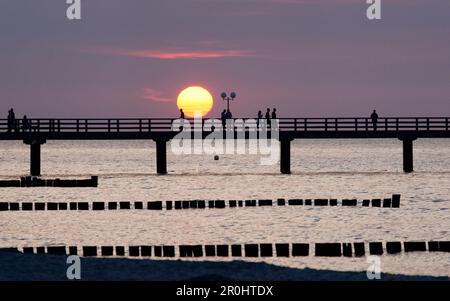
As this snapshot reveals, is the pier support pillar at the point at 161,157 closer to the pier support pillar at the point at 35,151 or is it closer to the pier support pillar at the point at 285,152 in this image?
the pier support pillar at the point at 35,151

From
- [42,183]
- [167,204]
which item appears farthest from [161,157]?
[167,204]

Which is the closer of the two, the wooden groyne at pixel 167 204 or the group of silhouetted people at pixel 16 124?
the wooden groyne at pixel 167 204

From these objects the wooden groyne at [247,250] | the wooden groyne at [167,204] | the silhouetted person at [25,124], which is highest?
the silhouetted person at [25,124]

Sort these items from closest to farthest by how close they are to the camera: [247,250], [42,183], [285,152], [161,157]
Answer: [247,250] < [42,183] < [285,152] < [161,157]

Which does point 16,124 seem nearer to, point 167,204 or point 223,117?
point 223,117

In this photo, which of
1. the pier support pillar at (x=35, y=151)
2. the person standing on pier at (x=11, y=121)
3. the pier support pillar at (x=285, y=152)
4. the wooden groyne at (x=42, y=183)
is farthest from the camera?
the pier support pillar at (x=285, y=152)

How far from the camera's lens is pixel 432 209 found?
5425 centimetres

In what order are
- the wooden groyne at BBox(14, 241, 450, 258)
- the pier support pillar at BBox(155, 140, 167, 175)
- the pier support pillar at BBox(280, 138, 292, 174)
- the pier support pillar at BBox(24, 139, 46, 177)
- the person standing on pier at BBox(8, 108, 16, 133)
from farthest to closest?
the pier support pillar at BBox(155, 140, 167, 175) < the pier support pillar at BBox(280, 138, 292, 174) < the pier support pillar at BBox(24, 139, 46, 177) < the person standing on pier at BBox(8, 108, 16, 133) < the wooden groyne at BBox(14, 241, 450, 258)

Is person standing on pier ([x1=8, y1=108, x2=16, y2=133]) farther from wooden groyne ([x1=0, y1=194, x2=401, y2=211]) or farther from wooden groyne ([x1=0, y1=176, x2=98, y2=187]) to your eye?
wooden groyne ([x1=0, y1=194, x2=401, y2=211])

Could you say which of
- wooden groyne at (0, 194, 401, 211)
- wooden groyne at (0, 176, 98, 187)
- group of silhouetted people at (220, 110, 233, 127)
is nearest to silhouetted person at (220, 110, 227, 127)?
group of silhouetted people at (220, 110, 233, 127)

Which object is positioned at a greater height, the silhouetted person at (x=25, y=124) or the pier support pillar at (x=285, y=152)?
the silhouetted person at (x=25, y=124)

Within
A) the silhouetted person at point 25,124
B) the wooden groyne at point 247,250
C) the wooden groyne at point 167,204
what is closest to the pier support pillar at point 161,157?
the silhouetted person at point 25,124
